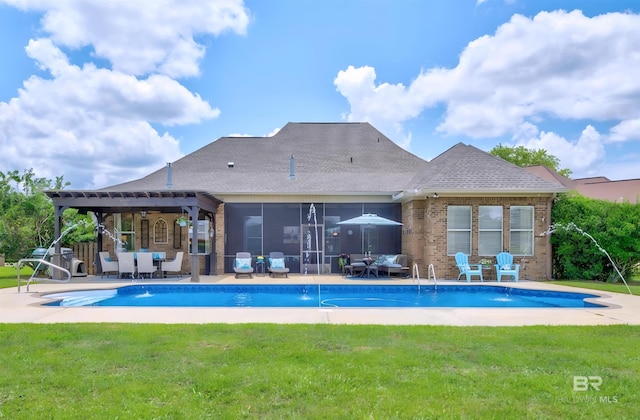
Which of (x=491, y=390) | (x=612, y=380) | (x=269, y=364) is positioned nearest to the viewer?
(x=491, y=390)

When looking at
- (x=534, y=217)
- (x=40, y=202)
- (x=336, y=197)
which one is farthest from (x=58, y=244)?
(x=534, y=217)

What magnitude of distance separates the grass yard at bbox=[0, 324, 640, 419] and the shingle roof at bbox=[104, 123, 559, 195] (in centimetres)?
870

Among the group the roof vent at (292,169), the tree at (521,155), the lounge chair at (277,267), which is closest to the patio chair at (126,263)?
the lounge chair at (277,267)

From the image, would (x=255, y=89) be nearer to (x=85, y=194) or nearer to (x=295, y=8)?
(x=295, y=8)

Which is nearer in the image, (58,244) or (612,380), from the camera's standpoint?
(612,380)

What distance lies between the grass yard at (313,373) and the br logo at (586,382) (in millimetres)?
57

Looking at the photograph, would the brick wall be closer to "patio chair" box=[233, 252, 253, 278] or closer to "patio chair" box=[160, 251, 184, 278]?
"patio chair" box=[233, 252, 253, 278]

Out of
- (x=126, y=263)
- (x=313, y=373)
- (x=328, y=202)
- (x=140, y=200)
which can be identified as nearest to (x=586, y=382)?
(x=313, y=373)

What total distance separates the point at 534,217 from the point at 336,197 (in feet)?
21.6

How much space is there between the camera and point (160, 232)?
16.8 meters

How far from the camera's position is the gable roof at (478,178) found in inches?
542

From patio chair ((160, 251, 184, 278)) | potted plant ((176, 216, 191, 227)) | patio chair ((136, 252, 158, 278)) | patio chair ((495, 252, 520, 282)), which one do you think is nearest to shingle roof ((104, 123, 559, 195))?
potted plant ((176, 216, 191, 227))

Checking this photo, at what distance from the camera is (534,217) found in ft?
47.0

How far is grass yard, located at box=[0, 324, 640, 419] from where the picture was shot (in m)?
3.58
